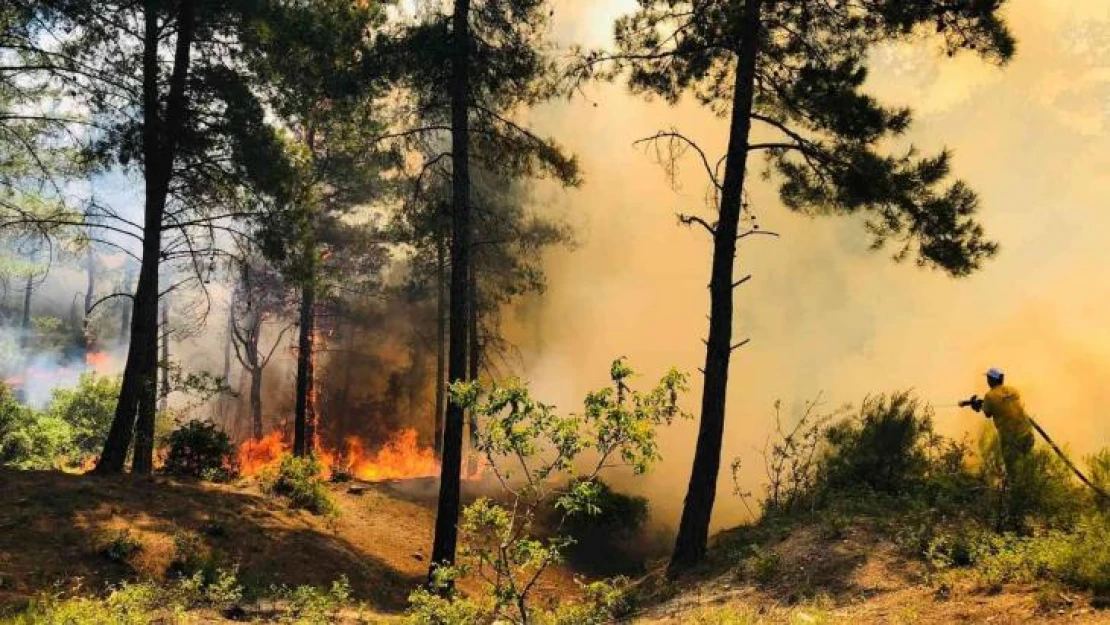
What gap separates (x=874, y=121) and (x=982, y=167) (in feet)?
70.1

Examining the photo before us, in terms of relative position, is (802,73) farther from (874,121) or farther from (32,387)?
(32,387)

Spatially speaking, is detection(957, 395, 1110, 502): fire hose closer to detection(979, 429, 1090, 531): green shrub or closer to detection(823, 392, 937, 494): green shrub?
detection(979, 429, 1090, 531): green shrub

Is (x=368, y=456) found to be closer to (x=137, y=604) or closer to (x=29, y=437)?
(x=29, y=437)

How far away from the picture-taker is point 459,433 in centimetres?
1078

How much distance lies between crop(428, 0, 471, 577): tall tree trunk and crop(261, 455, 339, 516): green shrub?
3.47 m

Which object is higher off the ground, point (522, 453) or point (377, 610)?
point (522, 453)

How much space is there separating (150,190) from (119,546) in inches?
254

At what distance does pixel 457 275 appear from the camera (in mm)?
11047

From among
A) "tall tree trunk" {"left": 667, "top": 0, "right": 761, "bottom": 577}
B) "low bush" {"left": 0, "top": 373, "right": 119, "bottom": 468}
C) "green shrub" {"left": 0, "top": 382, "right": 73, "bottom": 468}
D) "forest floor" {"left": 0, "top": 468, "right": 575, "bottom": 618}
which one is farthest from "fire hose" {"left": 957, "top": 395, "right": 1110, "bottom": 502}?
"green shrub" {"left": 0, "top": 382, "right": 73, "bottom": 468}

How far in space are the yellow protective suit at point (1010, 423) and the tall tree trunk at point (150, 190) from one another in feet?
43.4

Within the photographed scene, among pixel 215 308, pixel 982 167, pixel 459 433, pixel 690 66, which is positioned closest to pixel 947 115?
pixel 982 167

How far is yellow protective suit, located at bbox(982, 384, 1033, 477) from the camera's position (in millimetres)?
7559

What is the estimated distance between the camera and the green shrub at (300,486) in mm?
13070

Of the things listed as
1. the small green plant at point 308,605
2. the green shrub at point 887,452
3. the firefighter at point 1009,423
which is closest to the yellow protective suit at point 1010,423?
the firefighter at point 1009,423
